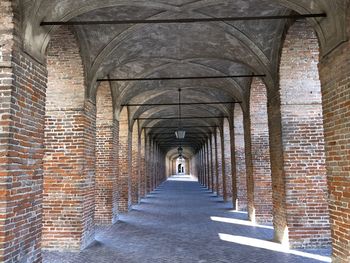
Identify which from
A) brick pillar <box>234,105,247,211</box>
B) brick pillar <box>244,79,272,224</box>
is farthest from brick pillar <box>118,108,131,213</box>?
brick pillar <box>244,79,272,224</box>

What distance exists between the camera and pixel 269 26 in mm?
7742

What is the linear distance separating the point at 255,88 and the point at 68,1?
724 centimetres

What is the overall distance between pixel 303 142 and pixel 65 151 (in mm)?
5421

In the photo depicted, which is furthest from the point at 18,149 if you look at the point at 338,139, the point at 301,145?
the point at 301,145

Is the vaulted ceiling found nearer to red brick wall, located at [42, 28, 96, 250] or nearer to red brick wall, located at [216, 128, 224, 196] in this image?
red brick wall, located at [42, 28, 96, 250]

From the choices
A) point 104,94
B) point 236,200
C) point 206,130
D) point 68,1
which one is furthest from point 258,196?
point 206,130

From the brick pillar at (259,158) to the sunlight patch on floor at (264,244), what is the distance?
2.30 m

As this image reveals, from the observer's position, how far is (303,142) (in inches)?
305

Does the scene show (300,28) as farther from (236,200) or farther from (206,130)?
(206,130)

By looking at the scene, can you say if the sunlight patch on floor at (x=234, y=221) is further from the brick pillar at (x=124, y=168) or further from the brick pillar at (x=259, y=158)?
the brick pillar at (x=124, y=168)

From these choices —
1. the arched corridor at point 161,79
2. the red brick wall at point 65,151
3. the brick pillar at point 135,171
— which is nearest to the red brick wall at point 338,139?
the arched corridor at point 161,79

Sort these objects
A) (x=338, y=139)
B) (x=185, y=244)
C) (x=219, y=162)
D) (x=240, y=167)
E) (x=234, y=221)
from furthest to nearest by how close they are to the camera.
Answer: (x=219, y=162)
(x=240, y=167)
(x=234, y=221)
(x=185, y=244)
(x=338, y=139)

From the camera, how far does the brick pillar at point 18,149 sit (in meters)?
4.32

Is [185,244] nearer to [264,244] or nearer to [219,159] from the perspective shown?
[264,244]
